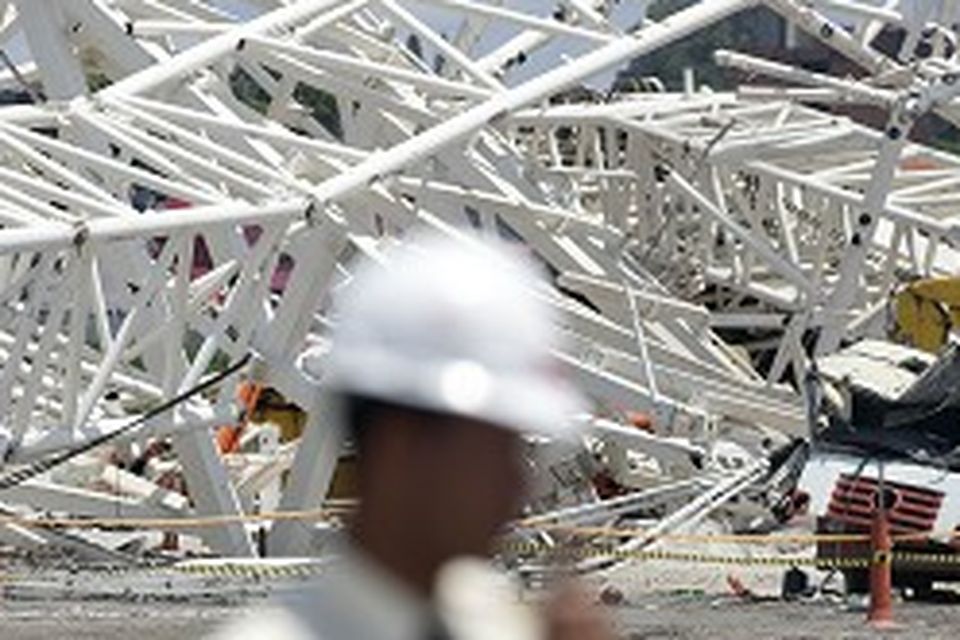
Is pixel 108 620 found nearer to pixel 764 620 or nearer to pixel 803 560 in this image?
pixel 764 620

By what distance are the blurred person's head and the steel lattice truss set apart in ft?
52.6

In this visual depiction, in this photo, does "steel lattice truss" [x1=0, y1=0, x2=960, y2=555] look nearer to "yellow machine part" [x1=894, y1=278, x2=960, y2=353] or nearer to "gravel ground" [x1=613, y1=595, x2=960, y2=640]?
"yellow machine part" [x1=894, y1=278, x2=960, y2=353]

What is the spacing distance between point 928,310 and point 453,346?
82.6 ft

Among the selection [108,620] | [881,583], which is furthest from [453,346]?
[108,620]

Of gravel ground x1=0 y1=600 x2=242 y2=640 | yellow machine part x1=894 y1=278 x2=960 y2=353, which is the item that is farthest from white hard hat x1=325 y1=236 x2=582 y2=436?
yellow machine part x1=894 y1=278 x2=960 y2=353

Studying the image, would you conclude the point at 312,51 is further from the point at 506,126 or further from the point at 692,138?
the point at 692,138

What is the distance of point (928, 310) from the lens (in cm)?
2805

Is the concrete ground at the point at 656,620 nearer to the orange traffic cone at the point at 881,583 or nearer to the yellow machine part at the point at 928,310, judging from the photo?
the orange traffic cone at the point at 881,583

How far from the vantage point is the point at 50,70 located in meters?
24.2

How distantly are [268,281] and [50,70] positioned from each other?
2.98 m

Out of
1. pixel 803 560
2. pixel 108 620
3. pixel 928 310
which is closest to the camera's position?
pixel 108 620

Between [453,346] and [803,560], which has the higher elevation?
[453,346]

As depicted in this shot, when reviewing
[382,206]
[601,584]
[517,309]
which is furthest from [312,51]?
[517,309]

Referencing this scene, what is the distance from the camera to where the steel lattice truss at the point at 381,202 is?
21.4m
